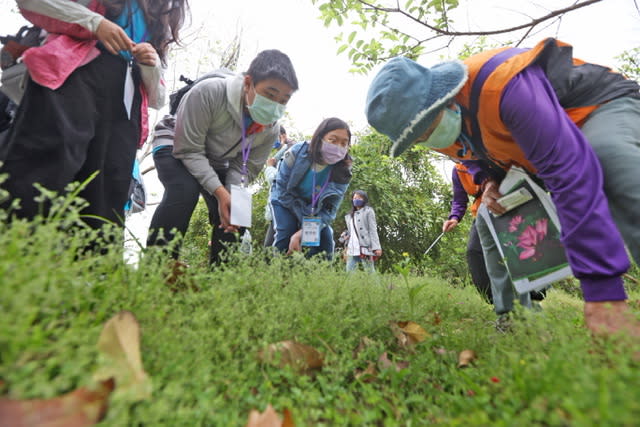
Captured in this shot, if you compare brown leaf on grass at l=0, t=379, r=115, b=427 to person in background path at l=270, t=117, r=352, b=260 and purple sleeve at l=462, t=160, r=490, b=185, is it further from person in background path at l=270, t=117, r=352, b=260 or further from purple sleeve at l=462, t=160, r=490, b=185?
person in background path at l=270, t=117, r=352, b=260

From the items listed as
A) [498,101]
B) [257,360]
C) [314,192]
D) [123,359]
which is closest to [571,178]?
[498,101]

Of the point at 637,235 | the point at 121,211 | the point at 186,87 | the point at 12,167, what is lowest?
the point at 637,235

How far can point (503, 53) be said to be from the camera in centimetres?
170

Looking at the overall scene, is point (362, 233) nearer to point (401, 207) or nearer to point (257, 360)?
point (401, 207)

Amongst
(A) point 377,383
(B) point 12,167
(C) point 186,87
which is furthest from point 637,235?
(C) point 186,87

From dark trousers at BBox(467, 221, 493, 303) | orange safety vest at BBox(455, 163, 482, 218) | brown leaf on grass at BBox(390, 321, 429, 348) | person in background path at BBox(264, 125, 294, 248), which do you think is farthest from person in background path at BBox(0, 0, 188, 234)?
dark trousers at BBox(467, 221, 493, 303)

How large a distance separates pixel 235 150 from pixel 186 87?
0.62 metres

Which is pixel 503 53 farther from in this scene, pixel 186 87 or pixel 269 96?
pixel 186 87

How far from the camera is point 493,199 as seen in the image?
2146mm

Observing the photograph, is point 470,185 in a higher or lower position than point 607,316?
higher

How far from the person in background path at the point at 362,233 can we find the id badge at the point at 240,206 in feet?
15.6

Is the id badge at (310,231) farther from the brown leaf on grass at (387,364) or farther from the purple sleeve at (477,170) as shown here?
the brown leaf on grass at (387,364)

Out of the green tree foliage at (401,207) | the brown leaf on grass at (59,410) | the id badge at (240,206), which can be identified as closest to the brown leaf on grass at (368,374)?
the brown leaf on grass at (59,410)

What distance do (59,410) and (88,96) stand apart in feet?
5.19
